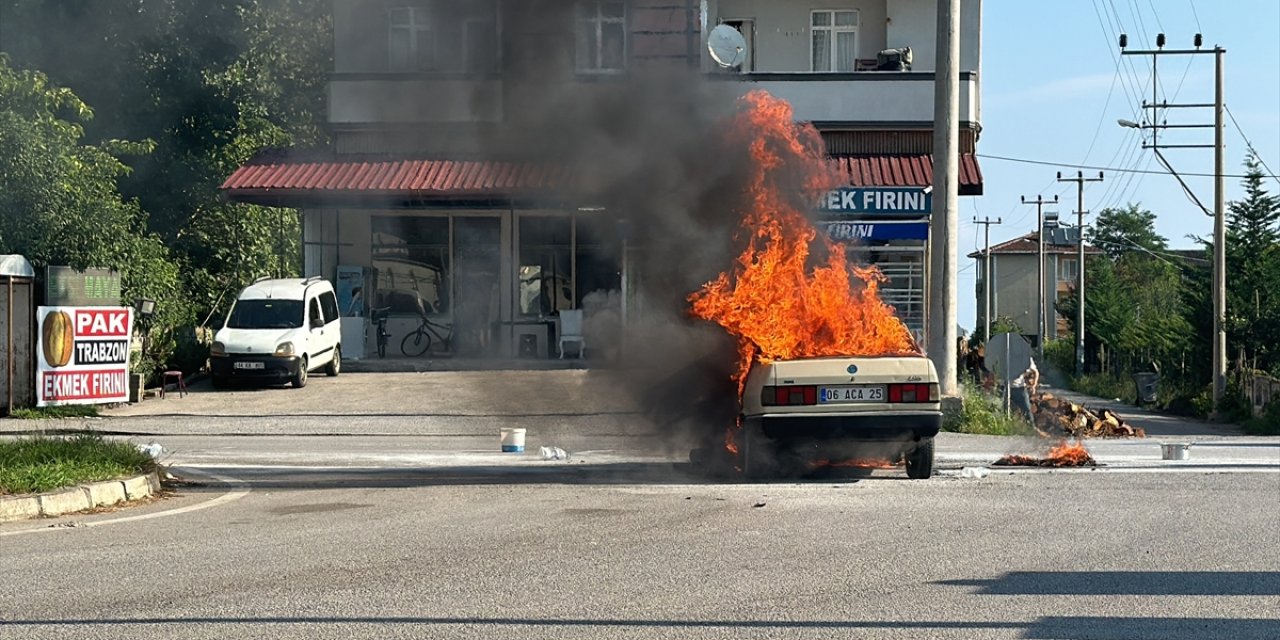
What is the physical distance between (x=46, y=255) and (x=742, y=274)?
14.3m

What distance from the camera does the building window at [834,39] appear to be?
29.8m

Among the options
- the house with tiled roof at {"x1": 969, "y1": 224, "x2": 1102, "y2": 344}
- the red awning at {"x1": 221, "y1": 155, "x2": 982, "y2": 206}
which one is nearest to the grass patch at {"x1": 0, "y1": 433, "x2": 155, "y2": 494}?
the red awning at {"x1": 221, "y1": 155, "x2": 982, "y2": 206}

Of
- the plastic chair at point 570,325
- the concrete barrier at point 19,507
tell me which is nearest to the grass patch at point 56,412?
the plastic chair at point 570,325

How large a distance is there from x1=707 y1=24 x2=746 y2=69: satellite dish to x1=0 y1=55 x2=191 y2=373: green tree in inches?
432

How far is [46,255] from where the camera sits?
21.7m

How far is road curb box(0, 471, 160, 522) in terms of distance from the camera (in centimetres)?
945

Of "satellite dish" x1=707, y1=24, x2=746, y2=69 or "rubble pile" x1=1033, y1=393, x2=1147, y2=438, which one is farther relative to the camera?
"rubble pile" x1=1033, y1=393, x2=1147, y2=438

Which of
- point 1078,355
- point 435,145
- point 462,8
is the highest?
point 462,8

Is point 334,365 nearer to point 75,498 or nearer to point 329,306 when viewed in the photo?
point 329,306

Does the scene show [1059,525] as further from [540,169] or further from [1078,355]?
[1078,355]

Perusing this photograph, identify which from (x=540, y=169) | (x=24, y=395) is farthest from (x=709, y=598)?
(x=24, y=395)

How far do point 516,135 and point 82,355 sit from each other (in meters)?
9.63

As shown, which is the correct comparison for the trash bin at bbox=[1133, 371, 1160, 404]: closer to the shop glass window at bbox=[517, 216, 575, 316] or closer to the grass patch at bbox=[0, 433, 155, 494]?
the shop glass window at bbox=[517, 216, 575, 316]

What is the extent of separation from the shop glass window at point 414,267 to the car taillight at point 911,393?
15.9 meters
